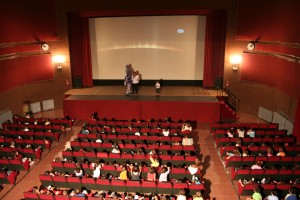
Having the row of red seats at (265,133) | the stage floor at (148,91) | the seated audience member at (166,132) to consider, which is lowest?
the row of red seats at (265,133)

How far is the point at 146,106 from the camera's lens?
16562 mm

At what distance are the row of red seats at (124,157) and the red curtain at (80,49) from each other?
8628mm

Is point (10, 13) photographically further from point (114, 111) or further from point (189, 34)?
point (189, 34)

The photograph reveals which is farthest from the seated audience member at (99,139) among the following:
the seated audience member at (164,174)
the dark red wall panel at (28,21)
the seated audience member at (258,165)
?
the dark red wall panel at (28,21)

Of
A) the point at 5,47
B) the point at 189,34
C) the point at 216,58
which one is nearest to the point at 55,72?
the point at 5,47

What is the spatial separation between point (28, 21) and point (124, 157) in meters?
10.6

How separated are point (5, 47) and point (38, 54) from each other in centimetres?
239

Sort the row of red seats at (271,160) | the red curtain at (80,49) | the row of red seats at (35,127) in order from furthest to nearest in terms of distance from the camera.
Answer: the red curtain at (80,49)
the row of red seats at (35,127)
the row of red seats at (271,160)

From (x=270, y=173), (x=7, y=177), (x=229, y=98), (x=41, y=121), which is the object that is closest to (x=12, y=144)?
(x=7, y=177)

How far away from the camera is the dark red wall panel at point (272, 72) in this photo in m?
14.0

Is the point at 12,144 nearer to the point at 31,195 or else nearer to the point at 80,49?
the point at 31,195

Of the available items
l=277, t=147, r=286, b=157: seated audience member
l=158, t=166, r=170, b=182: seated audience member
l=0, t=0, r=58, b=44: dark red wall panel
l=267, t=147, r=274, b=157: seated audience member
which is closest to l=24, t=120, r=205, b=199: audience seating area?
l=158, t=166, r=170, b=182: seated audience member

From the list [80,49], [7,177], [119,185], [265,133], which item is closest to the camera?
Result: [119,185]

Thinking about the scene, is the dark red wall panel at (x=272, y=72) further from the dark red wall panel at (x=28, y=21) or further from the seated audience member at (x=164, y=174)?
the dark red wall panel at (x=28, y=21)
